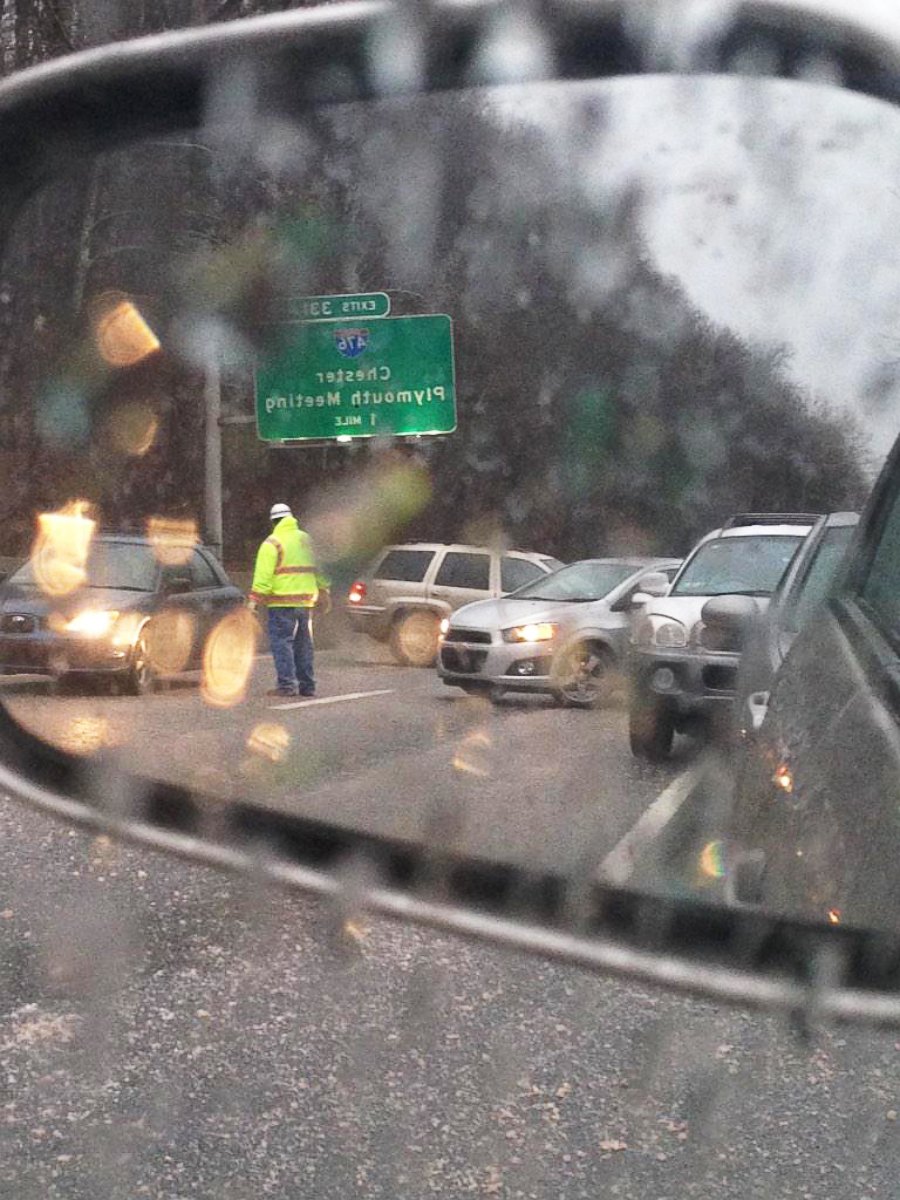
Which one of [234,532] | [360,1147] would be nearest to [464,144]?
[234,532]

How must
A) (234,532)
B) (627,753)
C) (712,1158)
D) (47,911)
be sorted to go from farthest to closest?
(47,911) < (712,1158) < (234,532) < (627,753)

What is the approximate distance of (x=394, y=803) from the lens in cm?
203

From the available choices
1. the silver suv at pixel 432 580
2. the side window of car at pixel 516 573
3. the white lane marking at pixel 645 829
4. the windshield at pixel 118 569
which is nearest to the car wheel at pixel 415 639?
the silver suv at pixel 432 580

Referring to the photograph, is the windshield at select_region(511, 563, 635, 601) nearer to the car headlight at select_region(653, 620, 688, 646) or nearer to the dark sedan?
the car headlight at select_region(653, 620, 688, 646)

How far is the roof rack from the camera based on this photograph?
4.14 feet

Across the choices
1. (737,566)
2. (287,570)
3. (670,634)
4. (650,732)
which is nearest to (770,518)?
(737,566)

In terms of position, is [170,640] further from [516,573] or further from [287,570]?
[516,573]

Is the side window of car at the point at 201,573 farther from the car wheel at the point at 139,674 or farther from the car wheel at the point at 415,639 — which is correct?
the car wheel at the point at 415,639

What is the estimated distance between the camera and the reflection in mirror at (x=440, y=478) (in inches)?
51.8

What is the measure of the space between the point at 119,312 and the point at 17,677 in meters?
0.56

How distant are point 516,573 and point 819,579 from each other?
1.13 ft

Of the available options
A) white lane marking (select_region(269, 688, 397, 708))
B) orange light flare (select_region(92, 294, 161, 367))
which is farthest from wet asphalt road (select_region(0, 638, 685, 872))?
orange light flare (select_region(92, 294, 161, 367))

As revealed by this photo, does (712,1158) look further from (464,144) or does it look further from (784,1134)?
(464,144)

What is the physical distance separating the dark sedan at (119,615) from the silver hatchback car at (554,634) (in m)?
0.45
